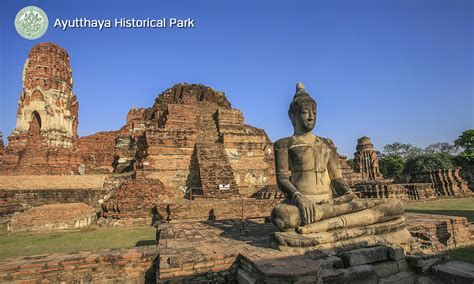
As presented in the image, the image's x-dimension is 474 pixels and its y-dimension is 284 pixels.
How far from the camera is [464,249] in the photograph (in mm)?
5141

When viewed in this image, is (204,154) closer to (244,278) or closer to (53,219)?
(53,219)

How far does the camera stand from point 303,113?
4652mm

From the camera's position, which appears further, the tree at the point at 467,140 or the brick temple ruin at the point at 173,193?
the tree at the point at 467,140

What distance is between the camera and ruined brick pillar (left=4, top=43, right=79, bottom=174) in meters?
16.8

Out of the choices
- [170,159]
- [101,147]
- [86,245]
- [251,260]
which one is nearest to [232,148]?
[170,159]

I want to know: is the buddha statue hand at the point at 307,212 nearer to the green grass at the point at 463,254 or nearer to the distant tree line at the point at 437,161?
the green grass at the point at 463,254

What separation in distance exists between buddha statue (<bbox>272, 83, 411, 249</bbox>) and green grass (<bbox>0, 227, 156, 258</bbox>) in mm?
3897

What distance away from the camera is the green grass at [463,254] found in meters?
4.53

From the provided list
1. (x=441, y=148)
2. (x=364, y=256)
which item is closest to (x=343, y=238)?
(x=364, y=256)

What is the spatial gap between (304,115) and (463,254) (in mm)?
3596

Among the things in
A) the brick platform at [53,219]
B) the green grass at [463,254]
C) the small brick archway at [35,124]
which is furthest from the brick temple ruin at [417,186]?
the small brick archway at [35,124]

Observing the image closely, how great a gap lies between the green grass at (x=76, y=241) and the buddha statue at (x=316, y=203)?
390cm

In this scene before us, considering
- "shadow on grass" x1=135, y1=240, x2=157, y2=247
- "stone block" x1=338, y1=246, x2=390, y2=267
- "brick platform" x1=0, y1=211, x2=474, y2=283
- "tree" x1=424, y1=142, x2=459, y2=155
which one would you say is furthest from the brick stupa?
"tree" x1=424, y1=142, x2=459, y2=155

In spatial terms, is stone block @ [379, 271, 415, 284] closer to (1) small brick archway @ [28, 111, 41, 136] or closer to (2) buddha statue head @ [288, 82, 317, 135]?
(2) buddha statue head @ [288, 82, 317, 135]
